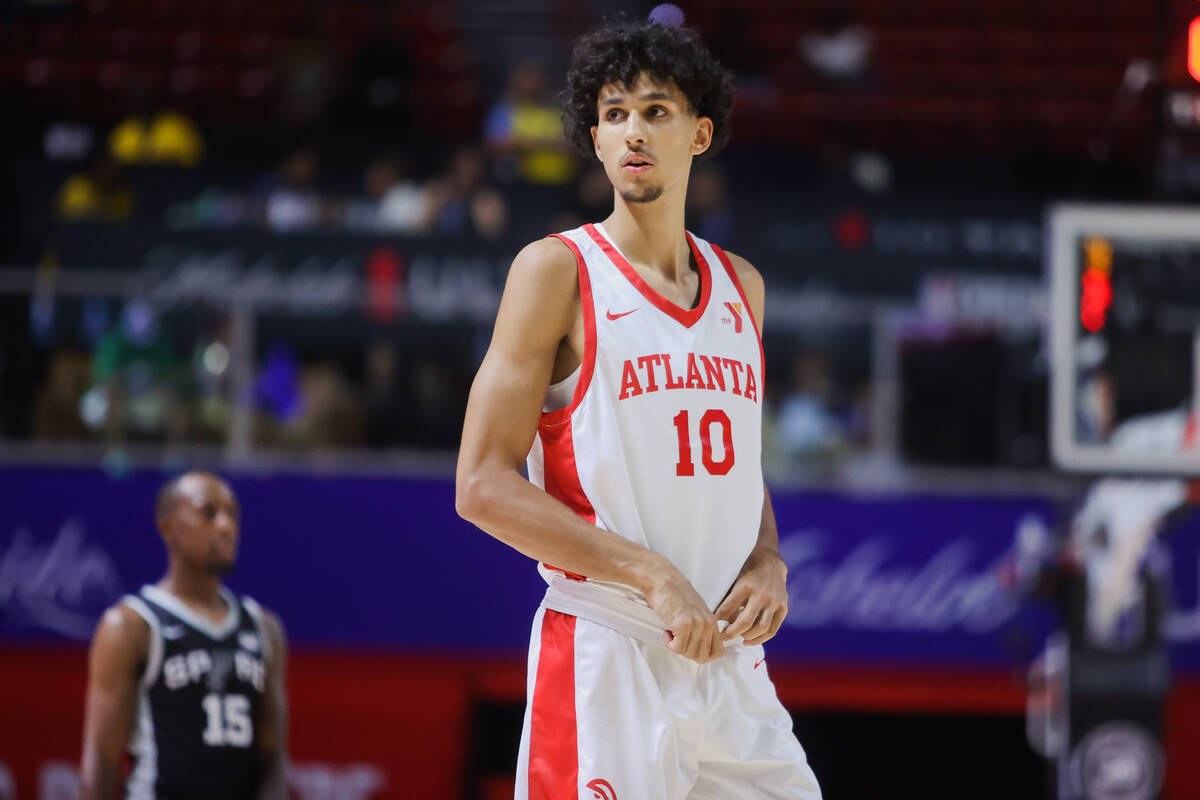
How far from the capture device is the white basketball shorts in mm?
2729

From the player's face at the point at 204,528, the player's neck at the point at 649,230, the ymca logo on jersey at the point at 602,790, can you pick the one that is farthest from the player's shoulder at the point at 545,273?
the player's face at the point at 204,528

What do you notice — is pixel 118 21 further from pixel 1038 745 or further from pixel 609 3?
pixel 1038 745

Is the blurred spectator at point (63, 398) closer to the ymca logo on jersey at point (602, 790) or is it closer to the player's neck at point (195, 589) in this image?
the player's neck at point (195, 589)

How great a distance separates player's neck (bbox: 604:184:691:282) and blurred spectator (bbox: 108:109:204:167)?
7817mm

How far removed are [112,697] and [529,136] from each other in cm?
656

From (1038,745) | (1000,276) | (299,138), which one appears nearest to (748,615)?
(1038,745)

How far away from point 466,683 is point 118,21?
7.73m

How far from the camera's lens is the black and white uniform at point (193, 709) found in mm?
4570

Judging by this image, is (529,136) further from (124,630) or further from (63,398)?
(124,630)

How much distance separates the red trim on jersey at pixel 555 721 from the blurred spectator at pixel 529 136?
6847 mm

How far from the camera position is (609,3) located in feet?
44.5

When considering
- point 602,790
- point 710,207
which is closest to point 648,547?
point 602,790

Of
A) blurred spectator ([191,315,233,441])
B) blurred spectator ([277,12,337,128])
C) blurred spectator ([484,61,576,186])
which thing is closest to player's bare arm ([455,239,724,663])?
blurred spectator ([191,315,233,441])

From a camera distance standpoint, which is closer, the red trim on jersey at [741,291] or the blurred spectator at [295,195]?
the red trim on jersey at [741,291]
